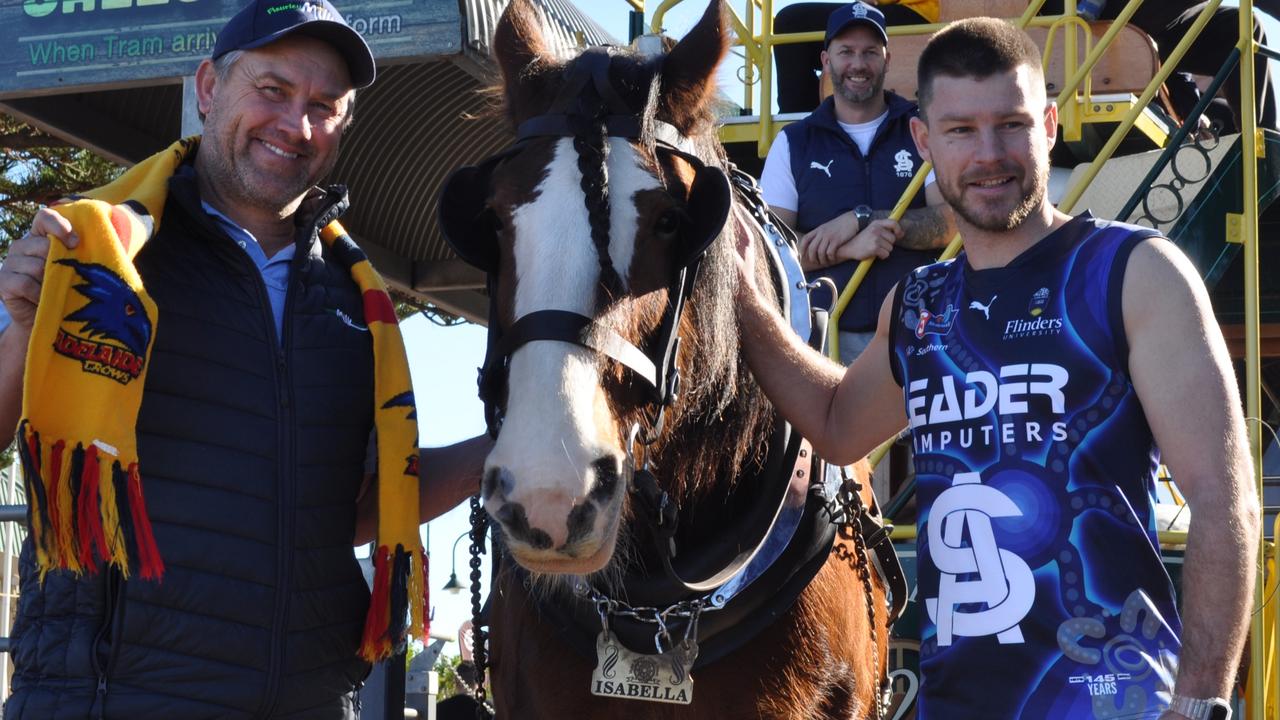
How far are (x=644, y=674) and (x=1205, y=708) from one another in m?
1.21

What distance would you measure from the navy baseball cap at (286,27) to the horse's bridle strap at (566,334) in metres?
0.90

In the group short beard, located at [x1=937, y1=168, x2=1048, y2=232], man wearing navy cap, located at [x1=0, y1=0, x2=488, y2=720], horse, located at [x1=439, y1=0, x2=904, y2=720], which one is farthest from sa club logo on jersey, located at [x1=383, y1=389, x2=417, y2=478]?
short beard, located at [x1=937, y1=168, x2=1048, y2=232]

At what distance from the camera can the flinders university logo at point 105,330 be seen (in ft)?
8.41

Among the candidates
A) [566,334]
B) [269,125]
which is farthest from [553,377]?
[269,125]

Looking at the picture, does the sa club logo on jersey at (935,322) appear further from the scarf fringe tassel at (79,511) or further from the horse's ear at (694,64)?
the scarf fringe tassel at (79,511)

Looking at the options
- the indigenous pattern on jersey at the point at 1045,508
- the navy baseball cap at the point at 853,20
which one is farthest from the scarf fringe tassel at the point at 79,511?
the navy baseball cap at the point at 853,20

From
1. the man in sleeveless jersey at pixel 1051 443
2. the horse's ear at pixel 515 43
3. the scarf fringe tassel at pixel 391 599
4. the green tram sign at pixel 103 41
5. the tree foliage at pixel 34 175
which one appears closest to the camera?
the man in sleeveless jersey at pixel 1051 443

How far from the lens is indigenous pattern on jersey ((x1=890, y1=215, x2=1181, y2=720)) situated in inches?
91.1

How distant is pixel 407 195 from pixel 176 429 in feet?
21.6

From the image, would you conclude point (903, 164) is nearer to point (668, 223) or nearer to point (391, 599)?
point (668, 223)

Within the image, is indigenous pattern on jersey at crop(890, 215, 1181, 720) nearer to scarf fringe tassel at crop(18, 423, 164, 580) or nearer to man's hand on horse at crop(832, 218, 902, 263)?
scarf fringe tassel at crop(18, 423, 164, 580)

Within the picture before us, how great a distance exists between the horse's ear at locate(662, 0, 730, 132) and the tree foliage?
8.37 m

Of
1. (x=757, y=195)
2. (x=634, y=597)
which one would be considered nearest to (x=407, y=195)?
(x=757, y=195)

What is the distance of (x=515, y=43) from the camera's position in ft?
10.1
